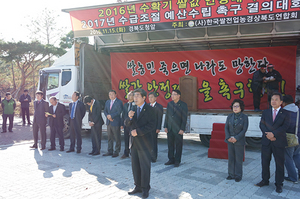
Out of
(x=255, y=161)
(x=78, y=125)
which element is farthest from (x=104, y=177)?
(x=255, y=161)

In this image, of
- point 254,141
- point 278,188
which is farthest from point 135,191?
point 254,141

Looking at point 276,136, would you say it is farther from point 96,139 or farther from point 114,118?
point 96,139

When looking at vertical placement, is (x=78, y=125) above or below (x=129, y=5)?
below

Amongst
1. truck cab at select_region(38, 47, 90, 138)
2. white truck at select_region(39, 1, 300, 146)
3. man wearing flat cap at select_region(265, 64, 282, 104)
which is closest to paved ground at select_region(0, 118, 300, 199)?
white truck at select_region(39, 1, 300, 146)

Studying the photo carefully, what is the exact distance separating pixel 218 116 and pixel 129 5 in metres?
4.46

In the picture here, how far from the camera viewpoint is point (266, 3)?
644cm

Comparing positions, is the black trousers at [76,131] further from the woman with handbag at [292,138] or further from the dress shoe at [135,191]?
the woman with handbag at [292,138]

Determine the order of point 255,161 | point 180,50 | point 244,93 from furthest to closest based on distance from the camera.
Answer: point 180,50 < point 244,93 < point 255,161

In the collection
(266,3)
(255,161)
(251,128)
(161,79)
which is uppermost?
(266,3)

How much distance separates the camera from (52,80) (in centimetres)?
899

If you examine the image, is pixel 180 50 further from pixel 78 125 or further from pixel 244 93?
pixel 78 125

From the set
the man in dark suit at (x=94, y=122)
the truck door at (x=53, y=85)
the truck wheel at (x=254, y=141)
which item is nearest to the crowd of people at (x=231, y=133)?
the man in dark suit at (x=94, y=122)

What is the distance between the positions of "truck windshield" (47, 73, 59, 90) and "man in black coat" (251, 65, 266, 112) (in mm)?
7085

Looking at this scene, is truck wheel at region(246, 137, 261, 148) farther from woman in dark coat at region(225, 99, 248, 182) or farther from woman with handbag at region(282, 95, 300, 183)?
woman in dark coat at region(225, 99, 248, 182)
